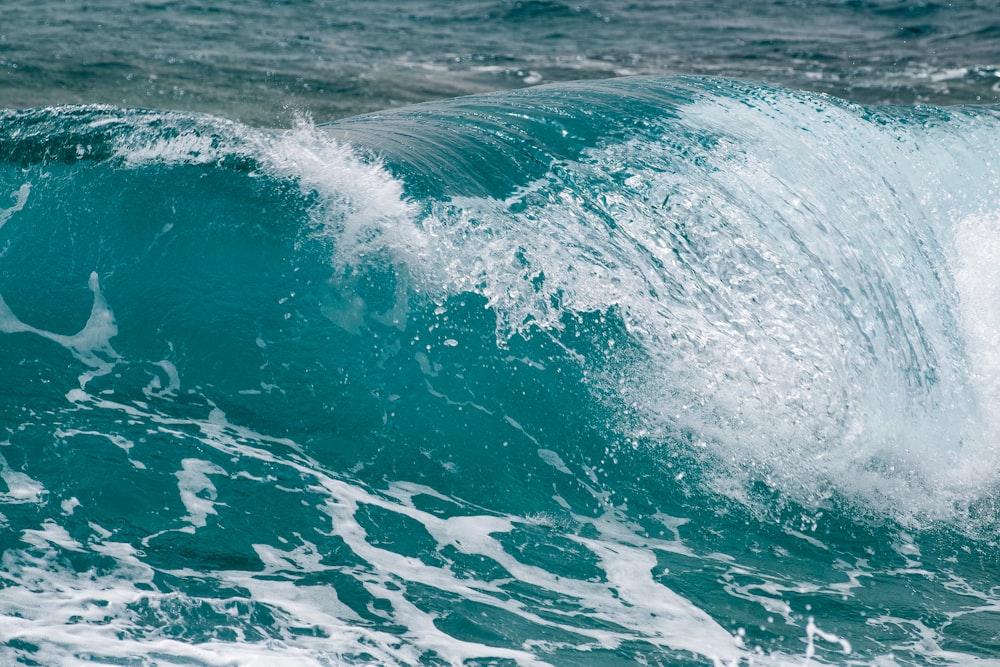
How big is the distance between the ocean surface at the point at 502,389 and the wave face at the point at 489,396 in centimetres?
2

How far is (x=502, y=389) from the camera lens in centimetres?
554

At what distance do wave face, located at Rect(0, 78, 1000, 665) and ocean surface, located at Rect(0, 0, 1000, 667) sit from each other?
0.02 metres

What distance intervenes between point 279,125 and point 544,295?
24.1 feet

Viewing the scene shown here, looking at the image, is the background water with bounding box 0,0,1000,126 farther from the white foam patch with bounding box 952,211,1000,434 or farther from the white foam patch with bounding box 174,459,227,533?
the white foam patch with bounding box 952,211,1000,434

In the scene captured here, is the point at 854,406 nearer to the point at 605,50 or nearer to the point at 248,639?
the point at 248,639

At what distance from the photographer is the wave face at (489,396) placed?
411 cm

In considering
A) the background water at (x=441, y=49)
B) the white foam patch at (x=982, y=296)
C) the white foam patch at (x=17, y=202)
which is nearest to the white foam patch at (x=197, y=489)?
the white foam patch at (x=17, y=202)

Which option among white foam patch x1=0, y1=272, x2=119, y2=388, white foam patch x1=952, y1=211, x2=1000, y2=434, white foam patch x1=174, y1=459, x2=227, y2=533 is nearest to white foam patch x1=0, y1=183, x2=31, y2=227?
white foam patch x1=0, y1=272, x2=119, y2=388

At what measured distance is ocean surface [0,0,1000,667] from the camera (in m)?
4.11

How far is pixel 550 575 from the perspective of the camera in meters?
4.47

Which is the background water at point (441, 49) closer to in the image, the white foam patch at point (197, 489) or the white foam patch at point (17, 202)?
the white foam patch at point (17, 202)

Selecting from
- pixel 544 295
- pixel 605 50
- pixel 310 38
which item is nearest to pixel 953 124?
pixel 544 295

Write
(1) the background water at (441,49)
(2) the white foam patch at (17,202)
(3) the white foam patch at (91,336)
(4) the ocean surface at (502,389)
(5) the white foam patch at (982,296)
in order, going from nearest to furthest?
(4) the ocean surface at (502,389) < (3) the white foam patch at (91,336) < (5) the white foam patch at (982,296) < (2) the white foam patch at (17,202) < (1) the background water at (441,49)

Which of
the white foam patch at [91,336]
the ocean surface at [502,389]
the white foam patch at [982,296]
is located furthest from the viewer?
the white foam patch at [982,296]
